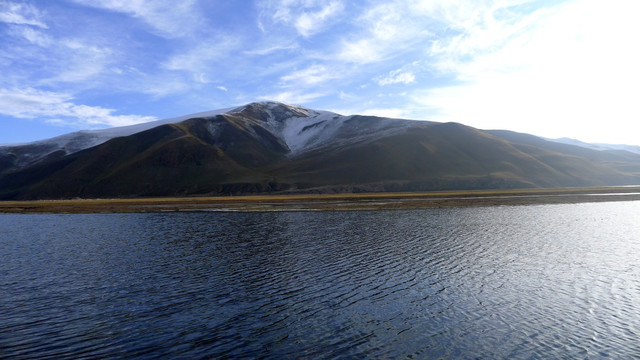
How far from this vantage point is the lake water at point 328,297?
1686cm

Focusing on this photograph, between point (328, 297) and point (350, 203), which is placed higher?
point (350, 203)

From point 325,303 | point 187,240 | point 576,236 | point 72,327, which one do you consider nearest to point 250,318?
point 325,303

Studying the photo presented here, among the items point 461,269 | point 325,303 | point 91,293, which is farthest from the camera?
point 461,269

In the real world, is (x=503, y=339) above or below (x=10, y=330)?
below

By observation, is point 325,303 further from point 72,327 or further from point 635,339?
point 635,339

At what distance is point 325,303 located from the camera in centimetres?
2230

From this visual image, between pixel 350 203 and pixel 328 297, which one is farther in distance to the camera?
pixel 350 203

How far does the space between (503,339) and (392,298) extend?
6970mm

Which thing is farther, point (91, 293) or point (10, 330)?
point (91, 293)

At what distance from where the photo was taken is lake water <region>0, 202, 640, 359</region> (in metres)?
16.9

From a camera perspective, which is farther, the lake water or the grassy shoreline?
the grassy shoreline

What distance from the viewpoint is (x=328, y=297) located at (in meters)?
23.5

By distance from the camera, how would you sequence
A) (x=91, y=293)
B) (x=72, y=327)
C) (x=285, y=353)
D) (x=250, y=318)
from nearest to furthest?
1. (x=285, y=353)
2. (x=72, y=327)
3. (x=250, y=318)
4. (x=91, y=293)

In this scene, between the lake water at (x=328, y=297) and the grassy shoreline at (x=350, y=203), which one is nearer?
the lake water at (x=328, y=297)
